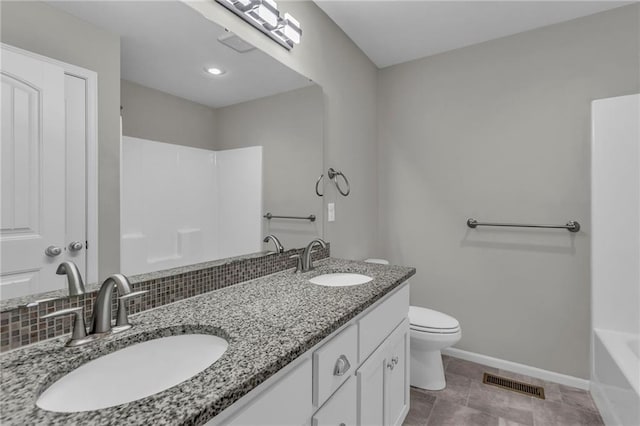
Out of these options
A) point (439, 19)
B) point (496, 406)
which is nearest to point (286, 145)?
point (439, 19)

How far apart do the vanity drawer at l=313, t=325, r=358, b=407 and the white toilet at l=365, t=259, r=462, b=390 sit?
97cm

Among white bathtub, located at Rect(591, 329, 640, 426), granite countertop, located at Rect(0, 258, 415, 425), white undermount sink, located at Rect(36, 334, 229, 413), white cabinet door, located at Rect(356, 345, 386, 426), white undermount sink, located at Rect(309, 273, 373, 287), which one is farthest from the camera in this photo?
white undermount sink, located at Rect(309, 273, 373, 287)

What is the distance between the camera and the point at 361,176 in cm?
249

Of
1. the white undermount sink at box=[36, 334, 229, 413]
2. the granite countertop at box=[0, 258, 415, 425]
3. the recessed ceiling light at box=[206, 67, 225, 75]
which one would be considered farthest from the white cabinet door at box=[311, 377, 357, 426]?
the recessed ceiling light at box=[206, 67, 225, 75]

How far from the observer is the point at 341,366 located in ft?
3.26

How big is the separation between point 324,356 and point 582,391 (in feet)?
6.87

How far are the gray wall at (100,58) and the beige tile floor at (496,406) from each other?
5.67 feet

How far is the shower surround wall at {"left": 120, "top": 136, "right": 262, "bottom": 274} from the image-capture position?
40.9 inches

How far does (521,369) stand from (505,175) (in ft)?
4.49

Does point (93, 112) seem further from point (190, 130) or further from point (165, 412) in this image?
point (165, 412)

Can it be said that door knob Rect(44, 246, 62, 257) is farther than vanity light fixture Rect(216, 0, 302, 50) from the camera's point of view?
No

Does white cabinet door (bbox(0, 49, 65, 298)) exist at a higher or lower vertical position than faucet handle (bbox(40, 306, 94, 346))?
higher

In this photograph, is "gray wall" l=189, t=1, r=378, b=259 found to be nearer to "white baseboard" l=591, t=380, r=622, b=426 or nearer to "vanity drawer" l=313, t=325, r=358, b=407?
"vanity drawer" l=313, t=325, r=358, b=407

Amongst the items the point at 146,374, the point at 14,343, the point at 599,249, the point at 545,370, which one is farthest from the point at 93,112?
the point at 545,370
